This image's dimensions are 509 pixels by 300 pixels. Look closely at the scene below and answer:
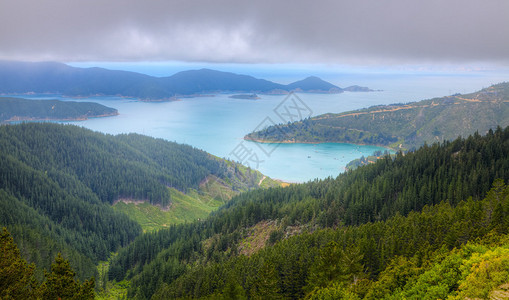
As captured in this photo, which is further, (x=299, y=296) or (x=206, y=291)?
(x=206, y=291)

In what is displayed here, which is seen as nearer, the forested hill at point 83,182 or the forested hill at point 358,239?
the forested hill at point 358,239

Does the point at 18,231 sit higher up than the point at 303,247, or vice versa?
the point at 303,247

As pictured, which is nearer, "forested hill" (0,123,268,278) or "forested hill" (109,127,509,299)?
"forested hill" (109,127,509,299)

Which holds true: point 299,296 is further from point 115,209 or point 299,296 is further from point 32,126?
point 32,126

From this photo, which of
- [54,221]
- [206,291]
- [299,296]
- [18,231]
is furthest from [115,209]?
[299,296]
